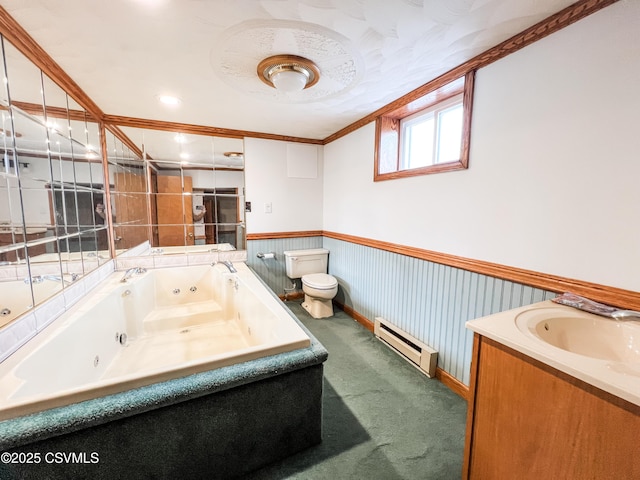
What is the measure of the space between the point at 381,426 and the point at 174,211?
8.87ft

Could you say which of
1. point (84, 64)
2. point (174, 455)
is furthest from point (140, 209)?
point (174, 455)

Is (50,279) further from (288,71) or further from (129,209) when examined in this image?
(288,71)

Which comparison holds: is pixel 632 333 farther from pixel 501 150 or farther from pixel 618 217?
pixel 501 150

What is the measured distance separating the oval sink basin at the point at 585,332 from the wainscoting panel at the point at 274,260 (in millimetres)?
2510

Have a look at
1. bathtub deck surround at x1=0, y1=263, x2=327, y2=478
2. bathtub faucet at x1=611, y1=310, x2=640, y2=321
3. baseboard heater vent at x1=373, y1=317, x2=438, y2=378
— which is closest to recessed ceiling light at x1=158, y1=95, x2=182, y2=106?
bathtub deck surround at x1=0, y1=263, x2=327, y2=478

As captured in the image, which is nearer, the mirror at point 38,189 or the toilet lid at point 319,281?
the mirror at point 38,189

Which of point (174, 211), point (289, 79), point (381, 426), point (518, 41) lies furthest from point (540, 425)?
point (174, 211)

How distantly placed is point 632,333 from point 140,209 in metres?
3.51

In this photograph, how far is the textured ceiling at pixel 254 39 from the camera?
1.12 m

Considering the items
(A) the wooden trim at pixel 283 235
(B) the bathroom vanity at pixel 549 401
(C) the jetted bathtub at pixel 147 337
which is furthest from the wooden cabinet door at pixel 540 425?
(A) the wooden trim at pixel 283 235

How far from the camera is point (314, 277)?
9.55ft

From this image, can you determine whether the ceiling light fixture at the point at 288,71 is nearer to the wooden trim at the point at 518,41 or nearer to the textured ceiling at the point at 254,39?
the textured ceiling at the point at 254,39

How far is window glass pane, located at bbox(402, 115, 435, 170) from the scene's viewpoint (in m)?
2.06

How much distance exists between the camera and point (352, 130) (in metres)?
2.69
